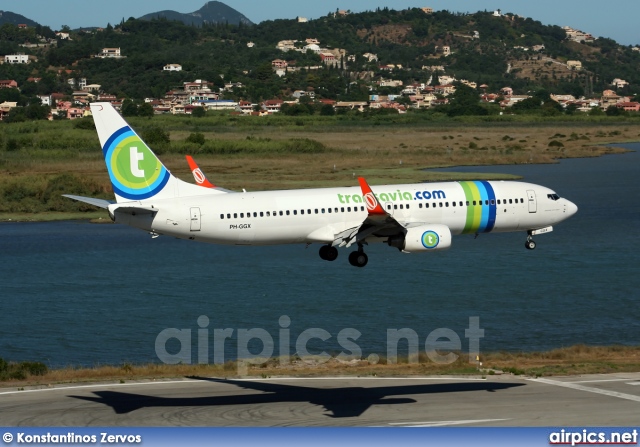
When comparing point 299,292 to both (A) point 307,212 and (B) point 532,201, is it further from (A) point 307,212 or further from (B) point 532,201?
(A) point 307,212

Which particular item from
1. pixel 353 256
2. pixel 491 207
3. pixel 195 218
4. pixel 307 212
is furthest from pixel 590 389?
pixel 195 218

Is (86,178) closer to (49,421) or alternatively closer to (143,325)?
(143,325)

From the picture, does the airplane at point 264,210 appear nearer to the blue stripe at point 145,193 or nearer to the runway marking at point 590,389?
the blue stripe at point 145,193

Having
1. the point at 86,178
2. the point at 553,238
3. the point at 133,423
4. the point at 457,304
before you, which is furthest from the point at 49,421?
the point at 86,178

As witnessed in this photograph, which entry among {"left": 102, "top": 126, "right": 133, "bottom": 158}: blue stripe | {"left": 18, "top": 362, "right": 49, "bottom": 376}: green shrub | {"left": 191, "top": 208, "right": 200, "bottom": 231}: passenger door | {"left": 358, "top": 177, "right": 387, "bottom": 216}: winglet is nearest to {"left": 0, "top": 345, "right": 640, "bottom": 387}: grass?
{"left": 18, "top": 362, "right": 49, "bottom": 376}: green shrub

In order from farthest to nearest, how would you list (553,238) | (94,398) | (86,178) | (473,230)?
(86,178)
(553,238)
(473,230)
(94,398)

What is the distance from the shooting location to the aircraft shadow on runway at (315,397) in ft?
221

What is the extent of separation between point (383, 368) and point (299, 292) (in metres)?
30.3

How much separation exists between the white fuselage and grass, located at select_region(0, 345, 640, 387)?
12.2 m

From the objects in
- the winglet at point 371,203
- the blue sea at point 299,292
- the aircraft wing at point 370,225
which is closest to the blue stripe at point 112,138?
the aircraft wing at point 370,225

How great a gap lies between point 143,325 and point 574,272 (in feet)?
163

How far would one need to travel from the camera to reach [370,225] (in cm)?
7212

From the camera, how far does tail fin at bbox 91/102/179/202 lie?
234 feet

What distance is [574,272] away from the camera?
124m
